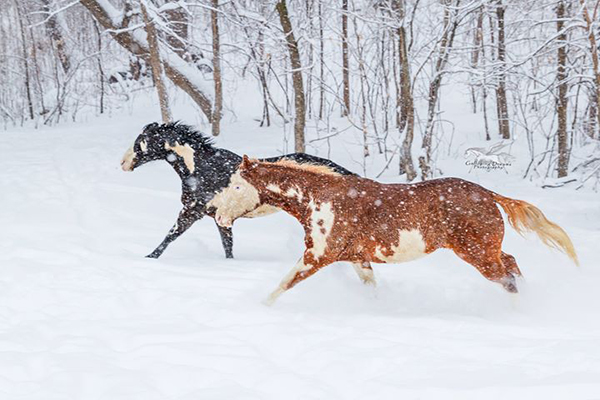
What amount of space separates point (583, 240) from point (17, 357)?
5.42 m

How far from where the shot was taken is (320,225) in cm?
405

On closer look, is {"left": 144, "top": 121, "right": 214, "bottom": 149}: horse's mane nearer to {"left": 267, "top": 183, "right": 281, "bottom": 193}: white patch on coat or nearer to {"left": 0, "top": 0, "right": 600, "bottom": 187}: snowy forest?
{"left": 267, "top": 183, "right": 281, "bottom": 193}: white patch on coat

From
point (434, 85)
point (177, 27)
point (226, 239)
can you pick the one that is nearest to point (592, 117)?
point (434, 85)

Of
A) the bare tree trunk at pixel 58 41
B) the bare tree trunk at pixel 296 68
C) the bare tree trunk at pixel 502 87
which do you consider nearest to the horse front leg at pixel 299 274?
the bare tree trunk at pixel 296 68

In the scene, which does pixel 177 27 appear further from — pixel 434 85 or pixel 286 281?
pixel 286 281

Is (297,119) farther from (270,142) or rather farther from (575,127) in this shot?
(575,127)

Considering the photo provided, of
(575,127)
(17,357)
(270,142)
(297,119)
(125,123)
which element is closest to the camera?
(17,357)

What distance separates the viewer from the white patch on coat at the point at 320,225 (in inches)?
158

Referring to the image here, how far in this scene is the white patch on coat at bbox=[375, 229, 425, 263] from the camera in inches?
156

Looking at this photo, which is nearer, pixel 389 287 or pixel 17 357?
pixel 17 357

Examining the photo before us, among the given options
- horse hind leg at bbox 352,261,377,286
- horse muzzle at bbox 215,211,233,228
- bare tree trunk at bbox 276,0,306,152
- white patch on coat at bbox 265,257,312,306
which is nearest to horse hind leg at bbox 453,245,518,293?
horse hind leg at bbox 352,261,377,286

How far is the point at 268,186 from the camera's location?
4246mm

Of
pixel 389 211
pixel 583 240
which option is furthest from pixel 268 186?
pixel 583 240

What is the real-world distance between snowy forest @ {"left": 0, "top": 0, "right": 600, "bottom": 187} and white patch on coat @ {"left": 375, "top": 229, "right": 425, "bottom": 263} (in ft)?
13.2
